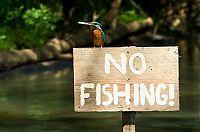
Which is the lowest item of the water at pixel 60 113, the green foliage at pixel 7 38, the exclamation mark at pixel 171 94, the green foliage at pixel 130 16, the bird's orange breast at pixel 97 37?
the water at pixel 60 113

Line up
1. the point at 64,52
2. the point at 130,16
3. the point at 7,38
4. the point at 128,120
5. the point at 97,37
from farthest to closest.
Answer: the point at 130,16 → the point at 64,52 → the point at 7,38 → the point at 97,37 → the point at 128,120

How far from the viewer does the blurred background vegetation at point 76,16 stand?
81.6 ft

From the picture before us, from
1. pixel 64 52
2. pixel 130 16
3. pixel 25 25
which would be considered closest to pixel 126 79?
pixel 64 52

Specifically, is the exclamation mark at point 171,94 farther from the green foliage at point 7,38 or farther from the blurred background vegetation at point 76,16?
the blurred background vegetation at point 76,16

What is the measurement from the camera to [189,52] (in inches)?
1178

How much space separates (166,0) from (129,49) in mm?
30858

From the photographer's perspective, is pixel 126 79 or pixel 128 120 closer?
pixel 126 79

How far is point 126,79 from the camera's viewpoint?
A: 678 cm

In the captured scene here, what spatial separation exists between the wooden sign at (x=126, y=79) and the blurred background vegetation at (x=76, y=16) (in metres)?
15.9

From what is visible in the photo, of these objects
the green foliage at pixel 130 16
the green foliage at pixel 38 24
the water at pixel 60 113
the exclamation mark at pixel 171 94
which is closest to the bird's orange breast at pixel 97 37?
the exclamation mark at pixel 171 94

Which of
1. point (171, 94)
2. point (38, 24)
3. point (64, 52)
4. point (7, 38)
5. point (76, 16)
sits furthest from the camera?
point (76, 16)

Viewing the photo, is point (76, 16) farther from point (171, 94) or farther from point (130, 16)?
point (171, 94)

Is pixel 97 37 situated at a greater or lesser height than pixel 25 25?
lesser

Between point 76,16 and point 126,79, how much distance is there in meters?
24.8
